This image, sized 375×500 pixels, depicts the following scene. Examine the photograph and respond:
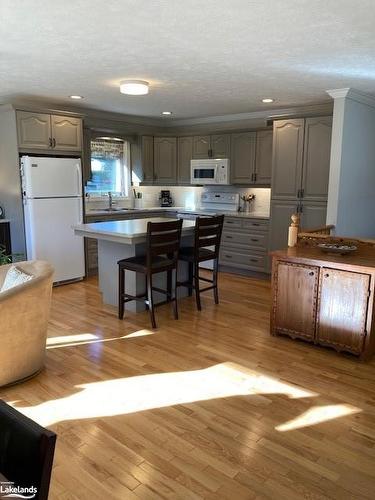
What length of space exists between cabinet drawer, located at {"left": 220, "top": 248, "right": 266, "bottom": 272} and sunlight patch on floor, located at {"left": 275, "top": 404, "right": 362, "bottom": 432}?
3253mm

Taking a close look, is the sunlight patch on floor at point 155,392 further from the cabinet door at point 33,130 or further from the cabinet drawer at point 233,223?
the cabinet door at point 33,130

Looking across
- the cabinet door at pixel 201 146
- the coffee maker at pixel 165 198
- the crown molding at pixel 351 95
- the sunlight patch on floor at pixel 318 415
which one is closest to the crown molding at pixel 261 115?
the cabinet door at pixel 201 146

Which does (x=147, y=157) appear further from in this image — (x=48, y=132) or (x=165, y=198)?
(x=48, y=132)

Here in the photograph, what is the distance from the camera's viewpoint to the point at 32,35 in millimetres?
2699

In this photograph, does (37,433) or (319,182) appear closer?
(37,433)

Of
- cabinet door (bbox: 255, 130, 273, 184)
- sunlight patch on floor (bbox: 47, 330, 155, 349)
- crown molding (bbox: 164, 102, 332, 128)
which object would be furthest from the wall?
sunlight patch on floor (bbox: 47, 330, 155, 349)

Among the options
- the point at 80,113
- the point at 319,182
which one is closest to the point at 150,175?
the point at 80,113

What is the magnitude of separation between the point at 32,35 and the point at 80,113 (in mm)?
3002

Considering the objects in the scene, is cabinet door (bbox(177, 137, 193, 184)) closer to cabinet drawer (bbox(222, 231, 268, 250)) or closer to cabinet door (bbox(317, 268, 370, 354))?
cabinet drawer (bbox(222, 231, 268, 250))

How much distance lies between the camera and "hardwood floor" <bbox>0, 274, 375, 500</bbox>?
194cm

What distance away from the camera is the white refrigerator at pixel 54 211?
16.0 feet

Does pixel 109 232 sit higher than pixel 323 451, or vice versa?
pixel 109 232

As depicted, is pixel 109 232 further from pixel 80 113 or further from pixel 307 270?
pixel 80 113

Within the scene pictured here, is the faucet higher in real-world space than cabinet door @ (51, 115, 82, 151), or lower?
lower
